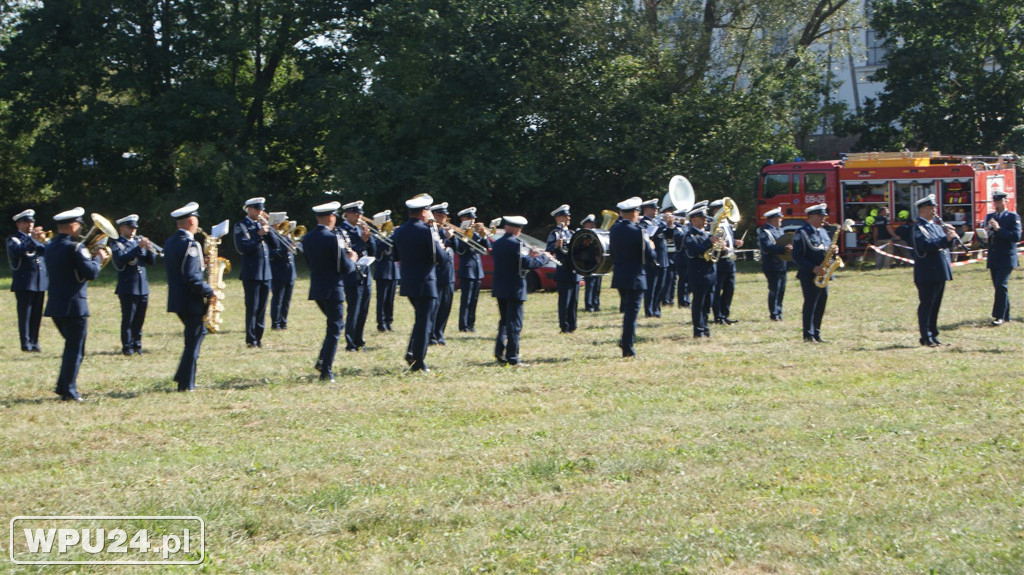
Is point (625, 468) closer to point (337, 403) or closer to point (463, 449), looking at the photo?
point (463, 449)

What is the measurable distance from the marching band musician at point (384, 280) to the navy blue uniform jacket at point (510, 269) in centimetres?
305

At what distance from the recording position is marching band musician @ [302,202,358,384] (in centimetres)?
1073

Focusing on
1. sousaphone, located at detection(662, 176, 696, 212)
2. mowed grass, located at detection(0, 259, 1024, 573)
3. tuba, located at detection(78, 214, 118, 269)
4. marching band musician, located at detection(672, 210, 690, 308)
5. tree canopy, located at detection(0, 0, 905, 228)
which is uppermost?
tree canopy, located at detection(0, 0, 905, 228)

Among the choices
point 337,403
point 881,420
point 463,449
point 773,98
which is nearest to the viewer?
point 463,449

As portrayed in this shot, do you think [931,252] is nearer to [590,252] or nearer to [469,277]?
[590,252]

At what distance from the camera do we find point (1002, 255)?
14.4 m

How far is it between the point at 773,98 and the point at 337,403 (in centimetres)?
2447

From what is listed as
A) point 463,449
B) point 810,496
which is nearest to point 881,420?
point 810,496

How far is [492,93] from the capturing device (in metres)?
32.0

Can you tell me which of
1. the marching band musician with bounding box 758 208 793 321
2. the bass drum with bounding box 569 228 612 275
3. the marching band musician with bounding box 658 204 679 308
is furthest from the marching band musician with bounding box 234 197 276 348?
the marching band musician with bounding box 758 208 793 321

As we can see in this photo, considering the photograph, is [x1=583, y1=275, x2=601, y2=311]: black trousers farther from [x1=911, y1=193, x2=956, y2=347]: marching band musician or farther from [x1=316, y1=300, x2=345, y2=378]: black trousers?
[x1=316, y1=300, x2=345, y2=378]: black trousers

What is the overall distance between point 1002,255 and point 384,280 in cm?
839

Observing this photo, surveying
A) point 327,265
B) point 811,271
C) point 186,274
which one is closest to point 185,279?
point 186,274

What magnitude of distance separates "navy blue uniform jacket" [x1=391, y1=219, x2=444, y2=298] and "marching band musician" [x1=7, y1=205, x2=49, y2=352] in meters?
5.72
